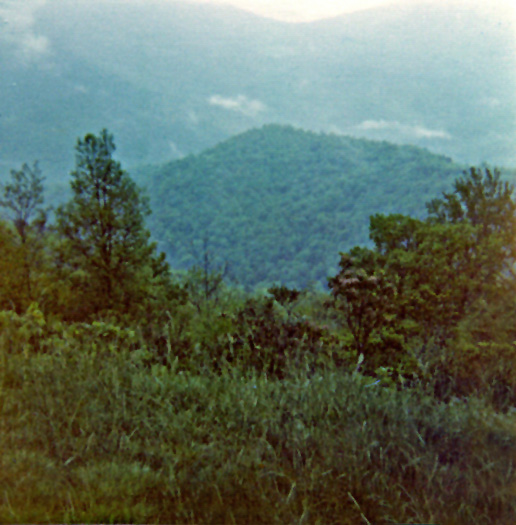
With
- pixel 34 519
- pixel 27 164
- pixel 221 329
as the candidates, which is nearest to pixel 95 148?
pixel 27 164

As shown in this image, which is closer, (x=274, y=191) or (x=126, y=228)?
(x=126, y=228)

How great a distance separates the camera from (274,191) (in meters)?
13.5

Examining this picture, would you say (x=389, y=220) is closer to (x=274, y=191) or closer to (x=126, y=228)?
(x=126, y=228)

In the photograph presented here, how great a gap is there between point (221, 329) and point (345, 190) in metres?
8.19

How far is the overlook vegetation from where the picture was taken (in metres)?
2.62

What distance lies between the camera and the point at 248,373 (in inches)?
144

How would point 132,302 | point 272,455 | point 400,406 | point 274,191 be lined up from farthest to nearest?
point 274,191
point 132,302
point 400,406
point 272,455

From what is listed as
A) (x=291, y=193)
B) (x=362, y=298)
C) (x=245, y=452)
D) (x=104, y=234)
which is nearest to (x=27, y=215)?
(x=104, y=234)

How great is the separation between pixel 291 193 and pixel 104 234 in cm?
829

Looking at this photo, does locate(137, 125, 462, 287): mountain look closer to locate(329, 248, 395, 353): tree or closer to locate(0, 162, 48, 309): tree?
locate(0, 162, 48, 309): tree

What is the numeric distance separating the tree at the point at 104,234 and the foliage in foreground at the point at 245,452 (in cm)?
174

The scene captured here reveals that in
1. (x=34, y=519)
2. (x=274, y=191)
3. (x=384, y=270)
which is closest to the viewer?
(x=34, y=519)

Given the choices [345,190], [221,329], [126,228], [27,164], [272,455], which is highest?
[345,190]

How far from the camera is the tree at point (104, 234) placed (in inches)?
205
